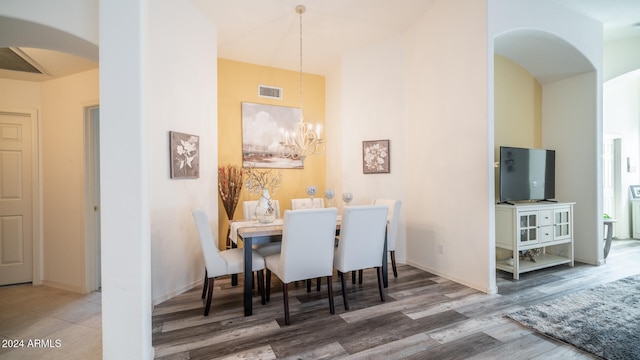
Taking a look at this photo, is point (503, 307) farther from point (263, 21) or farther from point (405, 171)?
point (263, 21)

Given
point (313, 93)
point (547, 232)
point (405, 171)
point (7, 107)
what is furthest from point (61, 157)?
point (547, 232)

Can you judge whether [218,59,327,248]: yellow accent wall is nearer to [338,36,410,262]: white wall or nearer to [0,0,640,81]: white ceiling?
[0,0,640,81]: white ceiling

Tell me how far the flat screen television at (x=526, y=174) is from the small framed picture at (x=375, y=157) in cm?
149

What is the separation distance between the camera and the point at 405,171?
4223 millimetres

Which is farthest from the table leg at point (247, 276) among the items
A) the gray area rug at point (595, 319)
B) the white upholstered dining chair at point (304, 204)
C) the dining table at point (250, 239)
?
the gray area rug at point (595, 319)

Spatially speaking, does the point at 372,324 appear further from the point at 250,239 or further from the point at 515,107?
the point at 515,107

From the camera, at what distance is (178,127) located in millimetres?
Answer: 3217

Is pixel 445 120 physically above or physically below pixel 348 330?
above

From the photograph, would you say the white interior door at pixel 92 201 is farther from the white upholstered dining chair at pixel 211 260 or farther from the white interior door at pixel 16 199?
the white upholstered dining chair at pixel 211 260

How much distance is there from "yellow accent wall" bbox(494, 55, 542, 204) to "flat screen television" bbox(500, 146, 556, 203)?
32 cm

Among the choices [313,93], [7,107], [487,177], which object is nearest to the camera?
[487,177]

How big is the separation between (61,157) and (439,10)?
5.05 metres

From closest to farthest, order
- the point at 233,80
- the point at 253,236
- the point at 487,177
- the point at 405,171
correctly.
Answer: the point at 253,236, the point at 487,177, the point at 405,171, the point at 233,80

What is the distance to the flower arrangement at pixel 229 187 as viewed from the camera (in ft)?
14.0
